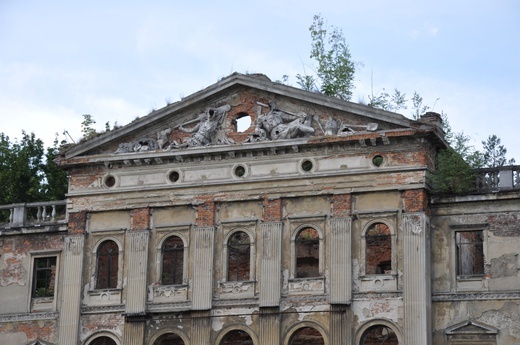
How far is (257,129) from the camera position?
33938mm

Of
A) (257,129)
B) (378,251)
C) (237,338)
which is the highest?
(257,129)

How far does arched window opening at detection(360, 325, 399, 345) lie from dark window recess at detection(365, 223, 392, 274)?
5.28 feet

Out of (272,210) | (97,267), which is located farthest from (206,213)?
(97,267)

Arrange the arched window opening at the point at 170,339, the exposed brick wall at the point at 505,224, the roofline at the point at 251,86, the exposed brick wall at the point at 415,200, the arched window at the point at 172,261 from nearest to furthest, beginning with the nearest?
1. the exposed brick wall at the point at 505,224
2. the exposed brick wall at the point at 415,200
3. the roofline at the point at 251,86
4. the arched window opening at the point at 170,339
5. the arched window at the point at 172,261

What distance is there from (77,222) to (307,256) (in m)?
7.32

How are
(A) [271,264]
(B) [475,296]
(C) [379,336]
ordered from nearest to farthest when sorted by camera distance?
(B) [475,296] < (C) [379,336] < (A) [271,264]

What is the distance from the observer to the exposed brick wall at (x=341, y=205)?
32.5 meters

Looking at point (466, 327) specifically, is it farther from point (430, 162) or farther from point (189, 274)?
point (189, 274)

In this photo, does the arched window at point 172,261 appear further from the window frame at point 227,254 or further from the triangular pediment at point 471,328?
the triangular pediment at point 471,328

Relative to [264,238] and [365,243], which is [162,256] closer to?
[264,238]

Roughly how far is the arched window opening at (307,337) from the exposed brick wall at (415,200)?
13.9 feet

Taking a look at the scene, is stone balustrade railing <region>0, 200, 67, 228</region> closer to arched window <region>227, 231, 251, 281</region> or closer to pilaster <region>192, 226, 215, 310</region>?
pilaster <region>192, 226, 215, 310</region>

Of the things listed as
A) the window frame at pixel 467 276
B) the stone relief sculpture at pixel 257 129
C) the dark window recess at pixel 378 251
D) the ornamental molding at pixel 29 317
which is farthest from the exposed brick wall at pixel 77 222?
the window frame at pixel 467 276

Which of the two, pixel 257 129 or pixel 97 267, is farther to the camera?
pixel 97 267
